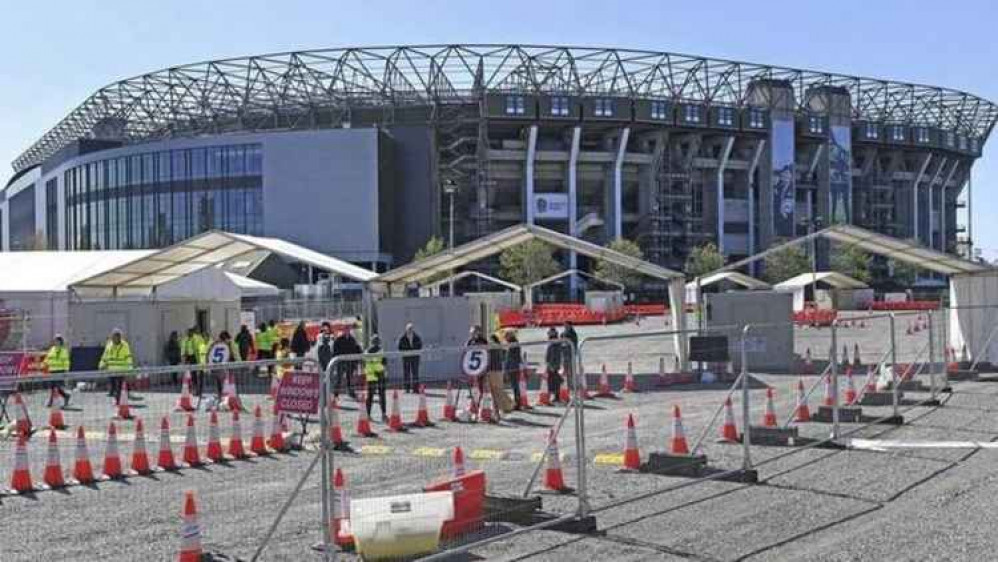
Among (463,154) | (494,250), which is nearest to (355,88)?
(463,154)

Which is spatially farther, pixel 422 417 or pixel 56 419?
pixel 422 417

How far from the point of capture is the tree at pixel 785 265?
330ft

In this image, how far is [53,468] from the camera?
12.6 meters

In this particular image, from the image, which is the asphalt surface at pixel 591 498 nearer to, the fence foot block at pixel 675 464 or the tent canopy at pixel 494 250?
the fence foot block at pixel 675 464

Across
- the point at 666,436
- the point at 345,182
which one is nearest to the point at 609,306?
the point at 345,182

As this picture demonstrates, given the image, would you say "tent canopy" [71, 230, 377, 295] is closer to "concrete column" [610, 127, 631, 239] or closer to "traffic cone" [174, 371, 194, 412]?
"traffic cone" [174, 371, 194, 412]

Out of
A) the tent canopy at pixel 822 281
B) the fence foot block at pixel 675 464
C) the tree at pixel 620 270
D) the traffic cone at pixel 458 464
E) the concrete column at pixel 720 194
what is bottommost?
the fence foot block at pixel 675 464

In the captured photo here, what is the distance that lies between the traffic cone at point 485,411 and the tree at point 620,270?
242 feet

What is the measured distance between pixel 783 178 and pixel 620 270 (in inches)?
982

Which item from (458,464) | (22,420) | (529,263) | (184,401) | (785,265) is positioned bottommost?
(458,464)

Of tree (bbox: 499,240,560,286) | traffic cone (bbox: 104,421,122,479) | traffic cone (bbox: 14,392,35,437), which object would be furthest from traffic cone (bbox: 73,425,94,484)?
tree (bbox: 499,240,560,286)

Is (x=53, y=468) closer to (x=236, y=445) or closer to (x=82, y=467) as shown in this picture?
(x=82, y=467)

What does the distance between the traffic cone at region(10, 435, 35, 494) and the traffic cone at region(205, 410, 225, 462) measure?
2.40 metres

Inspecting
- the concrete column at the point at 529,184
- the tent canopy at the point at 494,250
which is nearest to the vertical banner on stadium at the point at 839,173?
the concrete column at the point at 529,184
